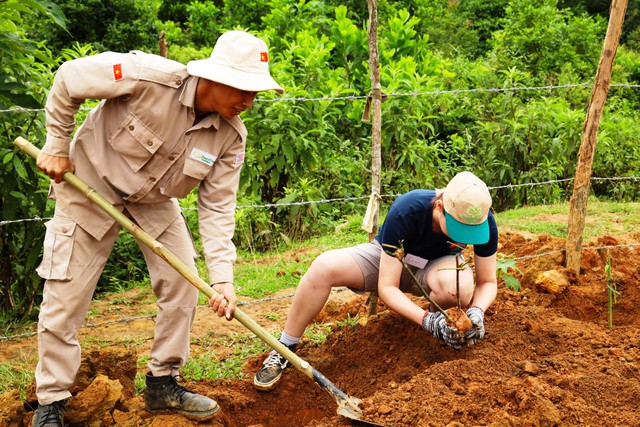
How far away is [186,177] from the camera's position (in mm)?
3006

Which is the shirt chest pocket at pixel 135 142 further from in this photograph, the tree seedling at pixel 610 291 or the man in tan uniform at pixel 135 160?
the tree seedling at pixel 610 291

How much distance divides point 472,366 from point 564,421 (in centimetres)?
50

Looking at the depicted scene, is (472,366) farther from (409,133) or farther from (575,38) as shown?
→ (575,38)

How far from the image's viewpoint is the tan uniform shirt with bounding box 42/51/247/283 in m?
2.82

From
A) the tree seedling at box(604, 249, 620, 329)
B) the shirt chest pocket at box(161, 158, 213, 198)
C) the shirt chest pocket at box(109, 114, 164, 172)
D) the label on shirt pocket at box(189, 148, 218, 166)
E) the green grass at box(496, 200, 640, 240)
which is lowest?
the green grass at box(496, 200, 640, 240)

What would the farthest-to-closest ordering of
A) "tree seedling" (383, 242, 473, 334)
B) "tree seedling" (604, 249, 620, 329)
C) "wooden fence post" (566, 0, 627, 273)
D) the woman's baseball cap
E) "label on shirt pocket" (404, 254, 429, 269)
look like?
1. "wooden fence post" (566, 0, 627, 273)
2. "tree seedling" (604, 249, 620, 329)
3. "label on shirt pocket" (404, 254, 429, 269)
4. "tree seedling" (383, 242, 473, 334)
5. the woman's baseball cap

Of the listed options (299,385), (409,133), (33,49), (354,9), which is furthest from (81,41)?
(299,385)

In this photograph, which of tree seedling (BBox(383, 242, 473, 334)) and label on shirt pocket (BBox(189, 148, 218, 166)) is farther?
tree seedling (BBox(383, 242, 473, 334))

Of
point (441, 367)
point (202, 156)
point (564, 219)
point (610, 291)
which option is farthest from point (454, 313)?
point (564, 219)

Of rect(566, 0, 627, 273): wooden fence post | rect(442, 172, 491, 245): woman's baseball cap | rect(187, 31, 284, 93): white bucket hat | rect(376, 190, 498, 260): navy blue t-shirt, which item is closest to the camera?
rect(187, 31, 284, 93): white bucket hat

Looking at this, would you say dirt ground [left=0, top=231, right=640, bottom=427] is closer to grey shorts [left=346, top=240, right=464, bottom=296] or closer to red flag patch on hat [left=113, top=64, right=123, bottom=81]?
grey shorts [left=346, top=240, right=464, bottom=296]

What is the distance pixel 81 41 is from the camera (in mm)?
10250

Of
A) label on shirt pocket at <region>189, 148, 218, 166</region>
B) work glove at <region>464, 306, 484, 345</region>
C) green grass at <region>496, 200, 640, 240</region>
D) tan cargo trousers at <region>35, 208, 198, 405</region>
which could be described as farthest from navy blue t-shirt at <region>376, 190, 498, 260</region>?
green grass at <region>496, 200, 640, 240</region>

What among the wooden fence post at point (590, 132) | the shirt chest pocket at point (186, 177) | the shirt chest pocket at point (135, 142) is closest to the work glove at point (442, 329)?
the shirt chest pocket at point (186, 177)
